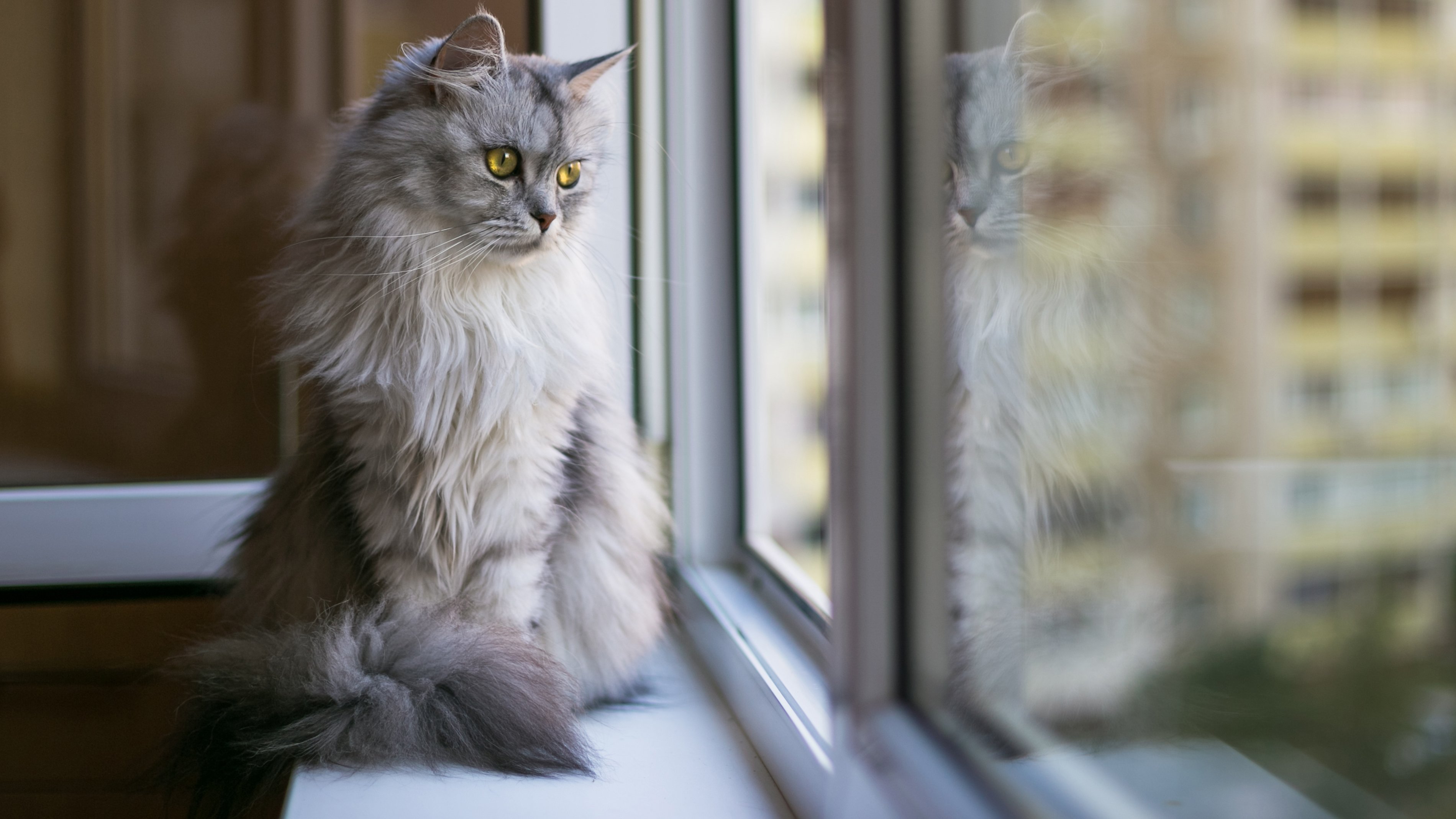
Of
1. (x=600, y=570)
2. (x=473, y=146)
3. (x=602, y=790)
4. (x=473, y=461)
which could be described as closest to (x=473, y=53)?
→ (x=473, y=146)

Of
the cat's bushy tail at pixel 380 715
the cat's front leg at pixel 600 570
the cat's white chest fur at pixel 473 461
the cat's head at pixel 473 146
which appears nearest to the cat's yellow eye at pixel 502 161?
the cat's head at pixel 473 146

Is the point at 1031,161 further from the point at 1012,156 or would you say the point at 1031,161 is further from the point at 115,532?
the point at 115,532

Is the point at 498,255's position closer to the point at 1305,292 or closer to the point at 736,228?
the point at 736,228

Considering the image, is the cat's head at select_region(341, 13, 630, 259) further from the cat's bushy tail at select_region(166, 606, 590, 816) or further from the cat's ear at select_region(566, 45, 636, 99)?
the cat's bushy tail at select_region(166, 606, 590, 816)

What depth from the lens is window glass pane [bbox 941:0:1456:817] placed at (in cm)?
28

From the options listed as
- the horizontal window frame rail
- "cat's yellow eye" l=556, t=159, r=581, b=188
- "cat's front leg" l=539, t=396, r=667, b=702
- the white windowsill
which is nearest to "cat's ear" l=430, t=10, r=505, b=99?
"cat's yellow eye" l=556, t=159, r=581, b=188

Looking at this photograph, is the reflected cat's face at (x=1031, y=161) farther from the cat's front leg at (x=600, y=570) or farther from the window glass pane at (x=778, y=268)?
the window glass pane at (x=778, y=268)

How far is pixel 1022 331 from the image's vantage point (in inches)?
23.1

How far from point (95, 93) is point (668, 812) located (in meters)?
1.41

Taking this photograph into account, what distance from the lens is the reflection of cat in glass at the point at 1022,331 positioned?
1.64 feet

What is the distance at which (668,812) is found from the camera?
77 centimetres

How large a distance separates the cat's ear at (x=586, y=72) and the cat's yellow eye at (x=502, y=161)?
111 millimetres

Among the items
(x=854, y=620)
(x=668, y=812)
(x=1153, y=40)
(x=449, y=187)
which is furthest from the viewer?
(x=449, y=187)

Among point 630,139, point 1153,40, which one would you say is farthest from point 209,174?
point 1153,40
